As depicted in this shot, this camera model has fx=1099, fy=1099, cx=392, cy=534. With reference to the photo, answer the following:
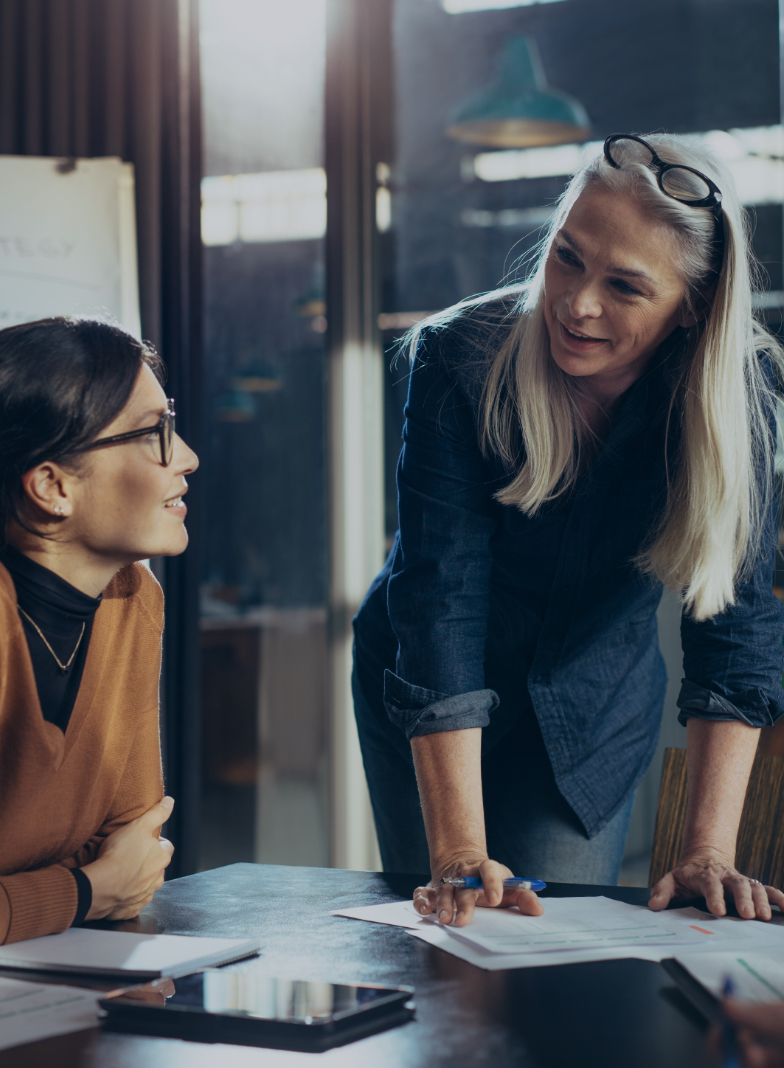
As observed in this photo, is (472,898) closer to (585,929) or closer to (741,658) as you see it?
(585,929)

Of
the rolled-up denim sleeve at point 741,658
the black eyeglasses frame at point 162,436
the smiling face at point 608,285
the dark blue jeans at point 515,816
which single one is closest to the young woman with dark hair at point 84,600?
the black eyeglasses frame at point 162,436

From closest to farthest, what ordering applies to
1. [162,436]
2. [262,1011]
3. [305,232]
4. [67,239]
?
[262,1011], [162,436], [67,239], [305,232]

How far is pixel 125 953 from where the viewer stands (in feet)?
3.12

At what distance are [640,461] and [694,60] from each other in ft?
5.47

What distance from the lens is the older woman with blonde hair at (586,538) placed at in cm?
125

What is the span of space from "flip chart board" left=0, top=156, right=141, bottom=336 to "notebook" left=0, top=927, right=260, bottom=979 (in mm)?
1769

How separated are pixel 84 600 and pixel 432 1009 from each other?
660 mm

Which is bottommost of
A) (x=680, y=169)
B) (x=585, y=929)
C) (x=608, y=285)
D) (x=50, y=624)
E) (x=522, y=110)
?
(x=585, y=929)

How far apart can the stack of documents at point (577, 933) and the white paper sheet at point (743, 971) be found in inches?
1.7

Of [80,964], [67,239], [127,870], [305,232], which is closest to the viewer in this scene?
[80,964]

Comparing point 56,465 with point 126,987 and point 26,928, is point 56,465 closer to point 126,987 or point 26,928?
point 26,928

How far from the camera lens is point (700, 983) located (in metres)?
0.84

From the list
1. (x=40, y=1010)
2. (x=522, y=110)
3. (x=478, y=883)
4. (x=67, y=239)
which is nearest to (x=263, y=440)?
(x=67, y=239)

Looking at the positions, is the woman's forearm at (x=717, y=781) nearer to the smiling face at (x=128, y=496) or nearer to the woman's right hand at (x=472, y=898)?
the woman's right hand at (x=472, y=898)
